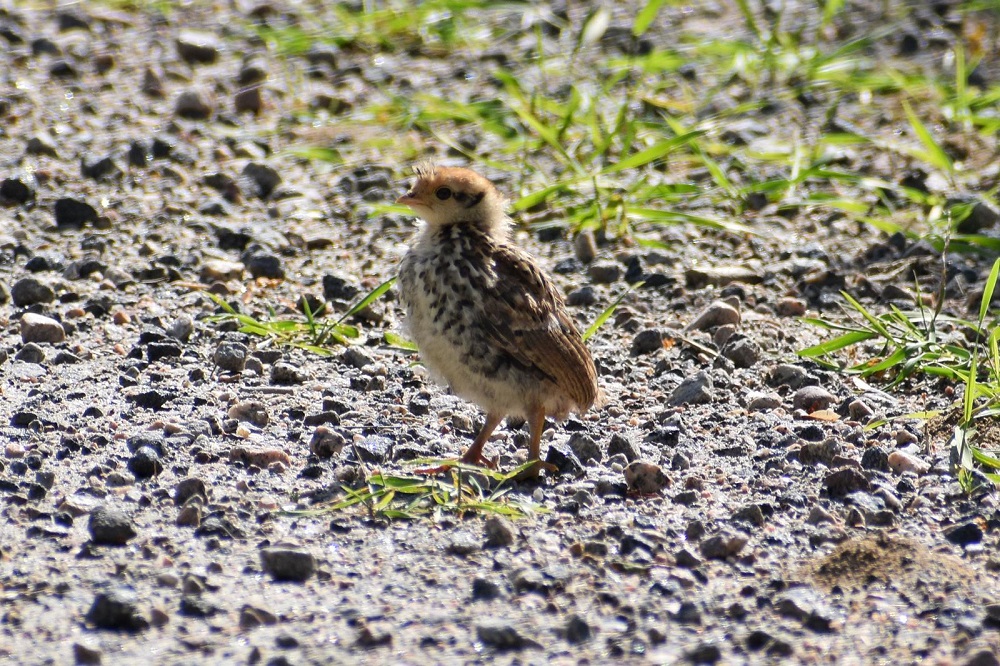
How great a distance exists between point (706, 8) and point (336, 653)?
759 centimetres

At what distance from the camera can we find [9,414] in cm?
520

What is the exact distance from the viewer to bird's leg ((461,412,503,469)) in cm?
499

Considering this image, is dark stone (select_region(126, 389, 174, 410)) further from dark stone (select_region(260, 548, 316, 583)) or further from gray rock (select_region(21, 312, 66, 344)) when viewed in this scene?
dark stone (select_region(260, 548, 316, 583))

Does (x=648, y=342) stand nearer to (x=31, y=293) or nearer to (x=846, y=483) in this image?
(x=846, y=483)

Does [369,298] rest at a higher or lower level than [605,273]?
higher

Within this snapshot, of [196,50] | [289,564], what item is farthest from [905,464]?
[196,50]

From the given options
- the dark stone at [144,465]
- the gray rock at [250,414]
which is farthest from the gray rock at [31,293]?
the dark stone at [144,465]

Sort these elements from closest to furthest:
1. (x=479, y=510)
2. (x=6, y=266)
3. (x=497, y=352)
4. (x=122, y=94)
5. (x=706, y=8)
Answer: (x=479, y=510) < (x=497, y=352) < (x=6, y=266) < (x=122, y=94) < (x=706, y=8)

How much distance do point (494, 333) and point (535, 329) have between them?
16cm

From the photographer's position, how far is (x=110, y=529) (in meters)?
4.20

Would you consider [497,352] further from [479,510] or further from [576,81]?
[576,81]

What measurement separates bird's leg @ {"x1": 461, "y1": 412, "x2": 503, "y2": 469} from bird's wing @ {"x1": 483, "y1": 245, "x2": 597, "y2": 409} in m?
0.28

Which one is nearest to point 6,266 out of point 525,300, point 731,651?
point 525,300

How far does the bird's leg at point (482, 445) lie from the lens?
16.4ft
